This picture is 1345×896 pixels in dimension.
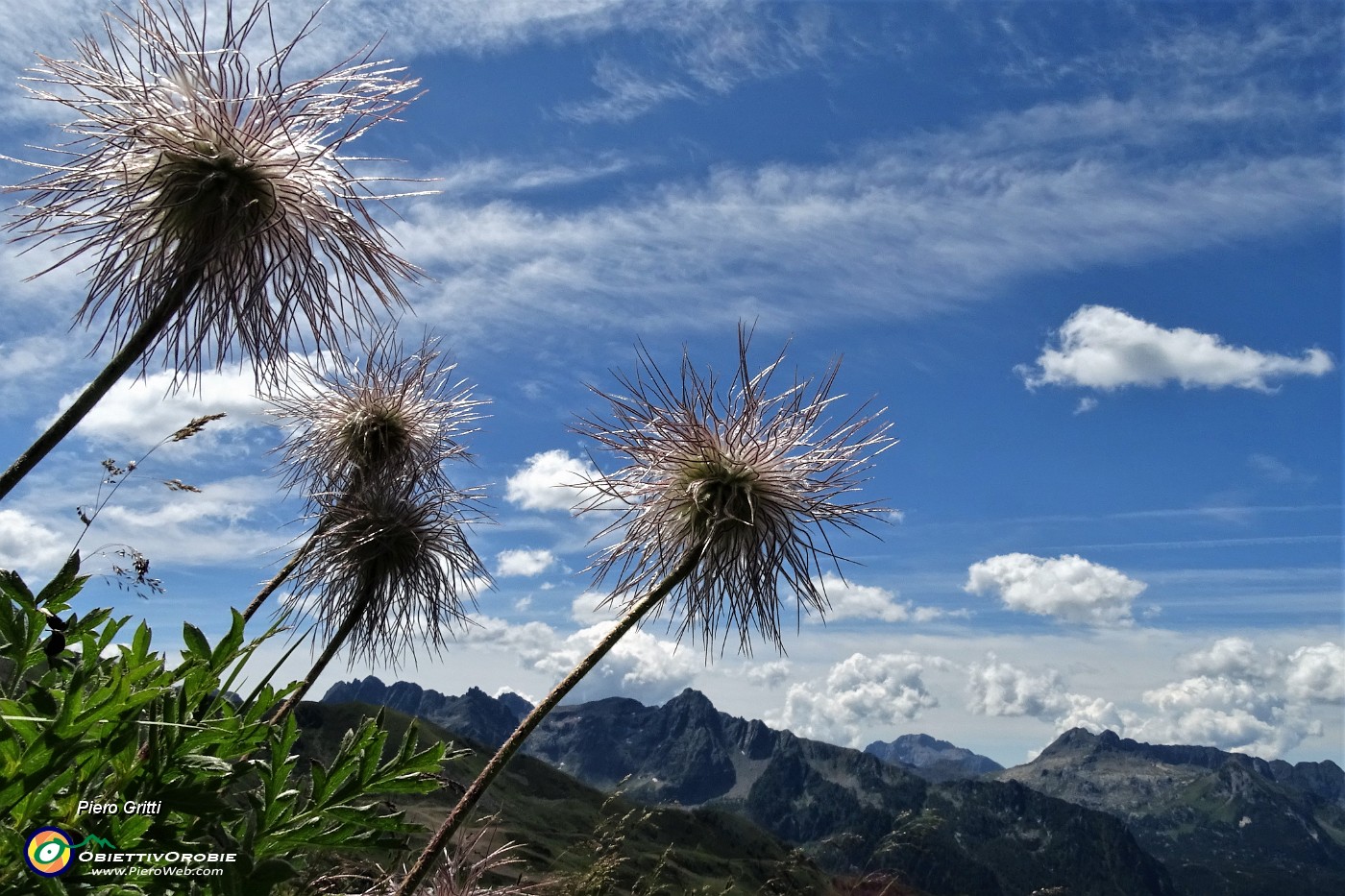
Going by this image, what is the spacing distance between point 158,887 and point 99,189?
9.64ft

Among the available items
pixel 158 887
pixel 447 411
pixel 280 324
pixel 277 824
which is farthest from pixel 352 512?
pixel 158 887

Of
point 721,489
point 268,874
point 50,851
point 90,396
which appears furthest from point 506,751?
point 721,489

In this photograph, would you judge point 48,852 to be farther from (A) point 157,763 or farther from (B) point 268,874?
(B) point 268,874

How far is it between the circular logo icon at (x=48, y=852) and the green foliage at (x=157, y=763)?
0.03 meters

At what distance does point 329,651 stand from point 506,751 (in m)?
2.26

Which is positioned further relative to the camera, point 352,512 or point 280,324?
point 352,512

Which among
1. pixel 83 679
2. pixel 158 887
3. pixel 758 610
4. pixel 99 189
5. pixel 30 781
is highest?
pixel 99 189

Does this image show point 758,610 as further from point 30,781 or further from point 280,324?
point 30,781

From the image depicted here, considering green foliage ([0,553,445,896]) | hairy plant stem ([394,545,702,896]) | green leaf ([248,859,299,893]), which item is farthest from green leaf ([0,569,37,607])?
hairy plant stem ([394,545,702,896])

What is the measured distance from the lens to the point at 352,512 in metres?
6.82

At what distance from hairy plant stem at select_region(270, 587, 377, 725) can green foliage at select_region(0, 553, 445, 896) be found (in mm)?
376

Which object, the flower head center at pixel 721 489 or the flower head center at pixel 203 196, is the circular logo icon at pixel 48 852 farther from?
the flower head center at pixel 721 489

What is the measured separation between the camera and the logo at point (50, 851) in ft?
8.53

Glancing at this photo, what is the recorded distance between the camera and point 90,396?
3.00 metres
